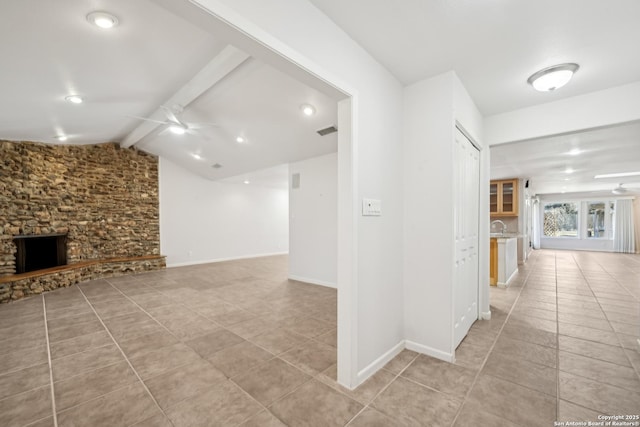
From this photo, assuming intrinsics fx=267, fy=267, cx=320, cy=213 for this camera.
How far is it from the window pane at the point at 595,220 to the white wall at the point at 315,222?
12331 mm

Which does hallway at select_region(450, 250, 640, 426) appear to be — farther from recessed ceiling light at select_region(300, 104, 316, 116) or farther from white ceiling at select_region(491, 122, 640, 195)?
recessed ceiling light at select_region(300, 104, 316, 116)

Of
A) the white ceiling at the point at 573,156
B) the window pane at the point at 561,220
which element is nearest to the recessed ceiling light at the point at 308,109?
the white ceiling at the point at 573,156

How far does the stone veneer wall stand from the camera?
15.1 feet

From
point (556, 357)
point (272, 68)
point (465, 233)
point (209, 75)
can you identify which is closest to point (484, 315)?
point (556, 357)

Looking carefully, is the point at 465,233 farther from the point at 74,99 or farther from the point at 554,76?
the point at 74,99

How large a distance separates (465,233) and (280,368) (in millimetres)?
2107

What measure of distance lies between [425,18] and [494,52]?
2.38 feet

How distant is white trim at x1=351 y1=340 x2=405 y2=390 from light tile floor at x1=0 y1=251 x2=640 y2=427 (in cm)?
4

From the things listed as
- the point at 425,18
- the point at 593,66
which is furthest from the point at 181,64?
the point at 593,66

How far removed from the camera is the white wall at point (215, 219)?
7.02 meters

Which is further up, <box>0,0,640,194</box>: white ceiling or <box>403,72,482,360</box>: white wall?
<box>0,0,640,194</box>: white ceiling

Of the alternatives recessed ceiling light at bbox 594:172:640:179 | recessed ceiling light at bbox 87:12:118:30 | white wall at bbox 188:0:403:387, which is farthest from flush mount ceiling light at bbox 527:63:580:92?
recessed ceiling light at bbox 594:172:640:179

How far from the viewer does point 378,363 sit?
209cm

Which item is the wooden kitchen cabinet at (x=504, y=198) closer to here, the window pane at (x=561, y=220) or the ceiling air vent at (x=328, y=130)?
the ceiling air vent at (x=328, y=130)
